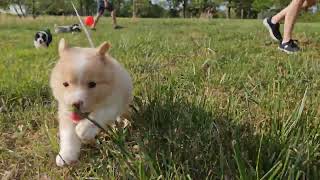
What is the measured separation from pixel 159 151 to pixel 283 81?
141 cm

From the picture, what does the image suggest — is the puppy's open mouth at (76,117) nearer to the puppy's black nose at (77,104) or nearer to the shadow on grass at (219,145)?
the puppy's black nose at (77,104)

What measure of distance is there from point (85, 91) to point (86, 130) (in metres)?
0.20

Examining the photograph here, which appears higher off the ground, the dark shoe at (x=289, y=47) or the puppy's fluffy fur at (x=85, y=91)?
the puppy's fluffy fur at (x=85, y=91)

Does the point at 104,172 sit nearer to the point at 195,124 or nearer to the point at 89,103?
the point at 89,103

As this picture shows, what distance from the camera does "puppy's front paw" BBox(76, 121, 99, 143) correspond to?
92.5 inches

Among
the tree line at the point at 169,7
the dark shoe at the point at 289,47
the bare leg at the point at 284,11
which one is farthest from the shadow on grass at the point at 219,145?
the tree line at the point at 169,7

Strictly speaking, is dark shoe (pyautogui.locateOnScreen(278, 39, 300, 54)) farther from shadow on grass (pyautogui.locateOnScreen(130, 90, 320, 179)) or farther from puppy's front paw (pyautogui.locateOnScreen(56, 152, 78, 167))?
puppy's front paw (pyautogui.locateOnScreen(56, 152, 78, 167))

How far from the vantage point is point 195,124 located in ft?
8.27

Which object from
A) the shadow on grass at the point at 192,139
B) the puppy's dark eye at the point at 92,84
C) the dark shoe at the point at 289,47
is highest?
the puppy's dark eye at the point at 92,84

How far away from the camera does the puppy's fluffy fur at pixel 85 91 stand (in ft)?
7.61

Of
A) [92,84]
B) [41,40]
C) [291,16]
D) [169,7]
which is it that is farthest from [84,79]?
[169,7]

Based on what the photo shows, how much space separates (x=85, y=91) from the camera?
2309 millimetres

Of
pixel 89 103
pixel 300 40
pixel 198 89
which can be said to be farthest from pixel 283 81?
pixel 300 40

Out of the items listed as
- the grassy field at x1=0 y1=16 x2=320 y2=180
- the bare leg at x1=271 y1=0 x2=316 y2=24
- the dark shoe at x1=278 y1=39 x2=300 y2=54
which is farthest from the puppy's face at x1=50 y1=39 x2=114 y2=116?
the bare leg at x1=271 y1=0 x2=316 y2=24
